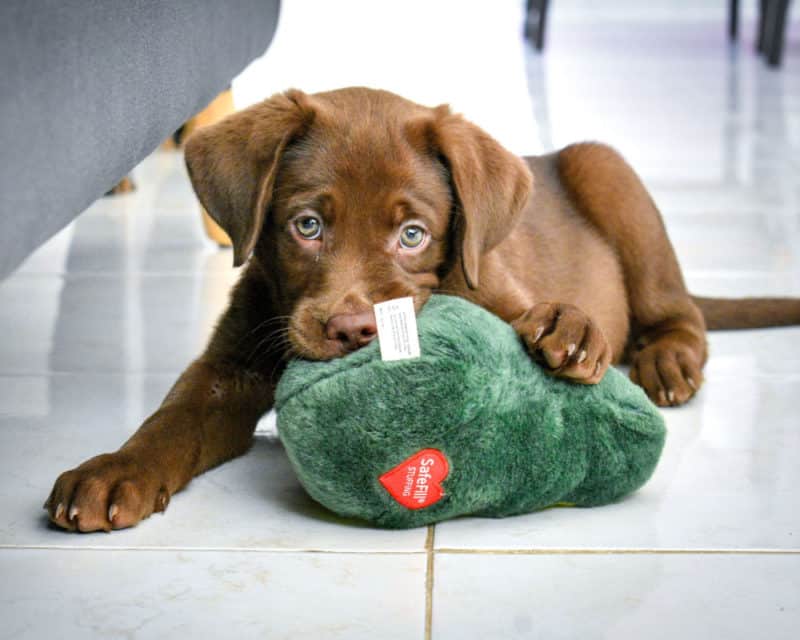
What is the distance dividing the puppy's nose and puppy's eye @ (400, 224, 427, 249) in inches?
12.3

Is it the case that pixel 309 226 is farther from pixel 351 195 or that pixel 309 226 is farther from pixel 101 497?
pixel 101 497

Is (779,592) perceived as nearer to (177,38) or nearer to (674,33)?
(177,38)

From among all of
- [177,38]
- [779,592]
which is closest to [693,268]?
[177,38]

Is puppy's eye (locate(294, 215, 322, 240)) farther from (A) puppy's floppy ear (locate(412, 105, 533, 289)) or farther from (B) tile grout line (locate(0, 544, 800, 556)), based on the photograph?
(B) tile grout line (locate(0, 544, 800, 556))

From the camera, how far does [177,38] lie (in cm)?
283

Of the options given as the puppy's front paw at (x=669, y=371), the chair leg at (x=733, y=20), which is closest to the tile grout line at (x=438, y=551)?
the puppy's front paw at (x=669, y=371)

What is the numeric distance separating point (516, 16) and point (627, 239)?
32.9 feet

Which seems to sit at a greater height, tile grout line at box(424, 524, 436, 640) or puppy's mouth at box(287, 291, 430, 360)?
puppy's mouth at box(287, 291, 430, 360)

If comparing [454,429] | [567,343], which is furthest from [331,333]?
[567,343]

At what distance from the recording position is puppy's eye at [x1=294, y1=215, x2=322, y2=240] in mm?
2547

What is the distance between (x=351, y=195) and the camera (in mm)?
2510

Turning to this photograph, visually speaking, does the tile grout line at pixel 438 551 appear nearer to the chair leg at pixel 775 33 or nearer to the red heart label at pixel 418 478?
the red heart label at pixel 418 478

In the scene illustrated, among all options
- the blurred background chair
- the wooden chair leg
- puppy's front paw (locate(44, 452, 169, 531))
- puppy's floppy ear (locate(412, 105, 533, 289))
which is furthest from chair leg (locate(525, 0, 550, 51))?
puppy's front paw (locate(44, 452, 169, 531))

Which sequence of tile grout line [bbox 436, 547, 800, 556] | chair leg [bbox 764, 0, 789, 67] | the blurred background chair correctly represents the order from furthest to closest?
1. the blurred background chair
2. chair leg [bbox 764, 0, 789, 67]
3. tile grout line [bbox 436, 547, 800, 556]
